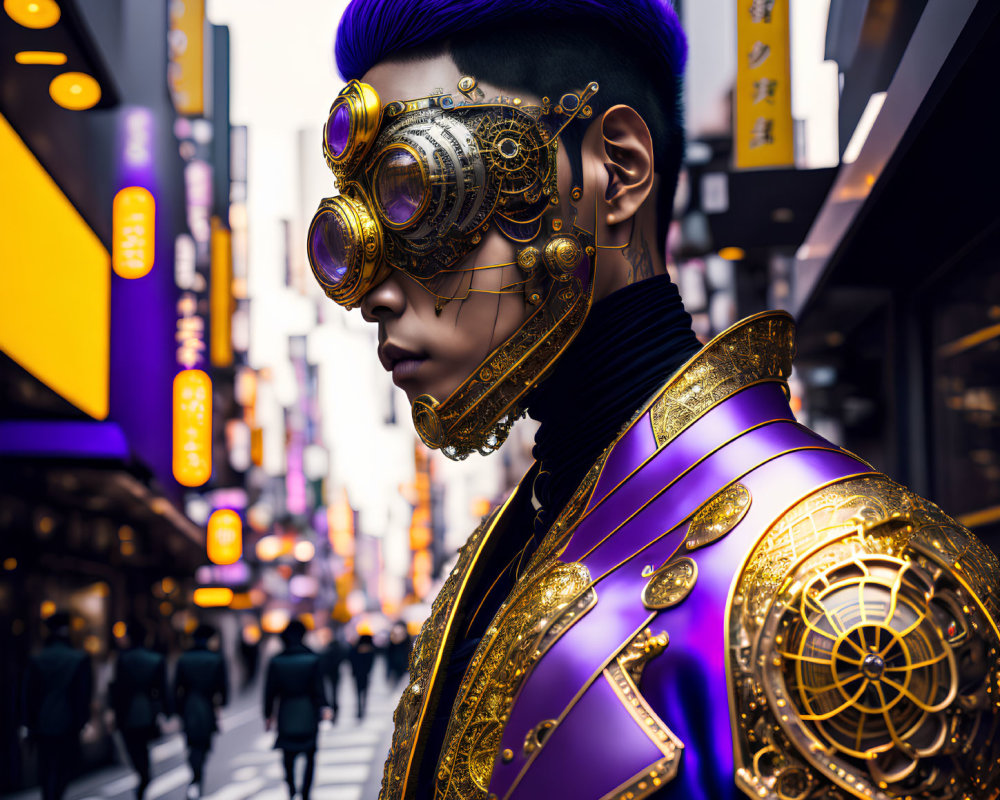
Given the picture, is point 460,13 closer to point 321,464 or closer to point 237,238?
point 237,238

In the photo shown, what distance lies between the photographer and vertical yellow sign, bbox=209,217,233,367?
931 inches

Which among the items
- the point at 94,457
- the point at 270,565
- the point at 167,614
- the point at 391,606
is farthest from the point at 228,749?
the point at 391,606

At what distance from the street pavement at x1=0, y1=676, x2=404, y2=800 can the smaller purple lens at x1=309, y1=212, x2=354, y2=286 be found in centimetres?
946

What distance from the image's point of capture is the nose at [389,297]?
2035 mm

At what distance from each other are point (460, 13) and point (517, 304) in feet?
2.08

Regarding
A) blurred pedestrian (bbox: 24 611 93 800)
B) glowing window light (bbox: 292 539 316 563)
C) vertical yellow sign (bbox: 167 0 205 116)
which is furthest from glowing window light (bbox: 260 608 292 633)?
blurred pedestrian (bbox: 24 611 93 800)

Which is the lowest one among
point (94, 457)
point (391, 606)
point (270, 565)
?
point (391, 606)

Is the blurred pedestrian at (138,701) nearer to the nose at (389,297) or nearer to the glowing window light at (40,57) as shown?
the glowing window light at (40,57)

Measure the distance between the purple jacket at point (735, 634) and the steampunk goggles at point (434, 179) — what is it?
50cm

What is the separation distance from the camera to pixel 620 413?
2123 mm

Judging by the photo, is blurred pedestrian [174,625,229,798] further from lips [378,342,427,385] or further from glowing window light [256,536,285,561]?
glowing window light [256,536,285,561]

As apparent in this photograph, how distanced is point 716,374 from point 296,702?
9023mm

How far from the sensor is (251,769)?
43.0ft

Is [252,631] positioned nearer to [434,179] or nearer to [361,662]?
[361,662]
